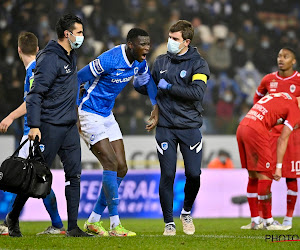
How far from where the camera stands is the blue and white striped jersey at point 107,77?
22.8 feet

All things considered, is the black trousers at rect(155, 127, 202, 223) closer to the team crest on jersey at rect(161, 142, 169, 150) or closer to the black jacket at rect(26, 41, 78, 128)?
the team crest on jersey at rect(161, 142, 169, 150)

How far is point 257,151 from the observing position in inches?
327

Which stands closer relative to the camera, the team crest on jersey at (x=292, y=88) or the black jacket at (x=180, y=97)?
the black jacket at (x=180, y=97)

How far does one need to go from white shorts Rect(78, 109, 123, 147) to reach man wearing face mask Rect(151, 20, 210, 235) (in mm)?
505

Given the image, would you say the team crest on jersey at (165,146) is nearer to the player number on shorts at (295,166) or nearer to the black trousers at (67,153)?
the black trousers at (67,153)

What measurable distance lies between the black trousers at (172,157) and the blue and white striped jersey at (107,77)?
64cm

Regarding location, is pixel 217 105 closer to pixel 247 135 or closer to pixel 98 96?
pixel 247 135

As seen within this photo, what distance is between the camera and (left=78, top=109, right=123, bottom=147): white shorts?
702cm

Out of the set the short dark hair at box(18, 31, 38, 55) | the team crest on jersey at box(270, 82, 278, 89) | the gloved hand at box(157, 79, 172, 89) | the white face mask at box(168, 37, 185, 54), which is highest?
the short dark hair at box(18, 31, 38, 55)

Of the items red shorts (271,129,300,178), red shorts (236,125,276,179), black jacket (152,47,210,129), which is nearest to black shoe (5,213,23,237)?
black jacket (152,47,210,129)

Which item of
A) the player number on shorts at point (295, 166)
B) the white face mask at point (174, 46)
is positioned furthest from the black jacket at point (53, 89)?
the player number on shorts at point (295, 166)

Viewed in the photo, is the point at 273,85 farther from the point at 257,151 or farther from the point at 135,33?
the point at 135,33

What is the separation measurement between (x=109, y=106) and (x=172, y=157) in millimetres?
902

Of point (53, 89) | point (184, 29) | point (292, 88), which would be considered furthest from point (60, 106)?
point (292, 88)
